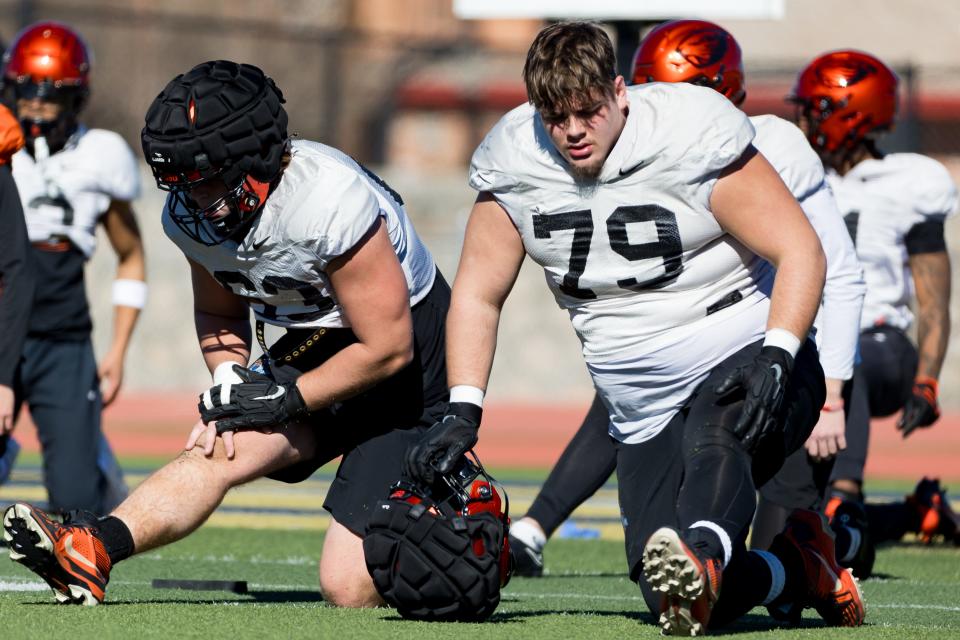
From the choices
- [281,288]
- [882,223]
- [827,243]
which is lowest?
[882,223]

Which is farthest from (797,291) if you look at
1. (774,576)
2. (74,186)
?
(74,186)

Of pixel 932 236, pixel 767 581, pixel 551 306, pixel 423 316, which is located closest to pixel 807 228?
pixel 767 581

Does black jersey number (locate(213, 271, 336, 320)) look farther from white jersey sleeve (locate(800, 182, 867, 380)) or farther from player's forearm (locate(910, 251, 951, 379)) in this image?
player's forearm (locate(910, 251, 951, 379))

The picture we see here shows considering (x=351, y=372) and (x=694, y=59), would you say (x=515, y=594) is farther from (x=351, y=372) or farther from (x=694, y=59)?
(x=694, y=59)

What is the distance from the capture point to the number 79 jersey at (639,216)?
4156 mm

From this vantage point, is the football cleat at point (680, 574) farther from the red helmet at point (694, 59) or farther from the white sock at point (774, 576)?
the red helmet at point (694, 59)

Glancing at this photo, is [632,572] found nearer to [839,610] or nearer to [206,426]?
[839,610]

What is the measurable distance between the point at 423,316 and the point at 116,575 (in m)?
1.40

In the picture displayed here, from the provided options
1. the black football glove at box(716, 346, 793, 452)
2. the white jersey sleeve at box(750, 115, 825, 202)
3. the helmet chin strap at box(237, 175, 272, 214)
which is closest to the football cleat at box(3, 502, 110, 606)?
the helmet chin strap at box(237, 175, 272, 214)

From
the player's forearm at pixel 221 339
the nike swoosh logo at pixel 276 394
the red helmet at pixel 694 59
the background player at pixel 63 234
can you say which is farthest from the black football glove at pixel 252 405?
the background player at pixel 63 234

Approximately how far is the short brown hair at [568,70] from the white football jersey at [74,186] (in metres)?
3.35

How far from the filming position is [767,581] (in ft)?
13.8

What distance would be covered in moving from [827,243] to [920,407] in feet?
5.87

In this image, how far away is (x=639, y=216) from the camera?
13.8 ft
